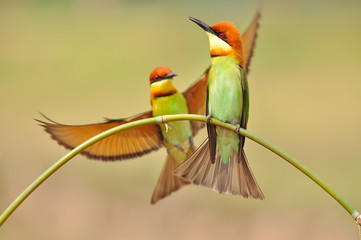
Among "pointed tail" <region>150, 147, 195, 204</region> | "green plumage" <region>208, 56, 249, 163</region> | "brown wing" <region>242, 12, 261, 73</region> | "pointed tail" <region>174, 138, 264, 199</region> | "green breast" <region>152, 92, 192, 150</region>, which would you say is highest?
"brown wing" <region>242, 12, 261, 73</region>

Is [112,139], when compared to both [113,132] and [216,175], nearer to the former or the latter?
[216,175]

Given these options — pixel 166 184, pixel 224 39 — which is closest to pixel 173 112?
pixel 166 184

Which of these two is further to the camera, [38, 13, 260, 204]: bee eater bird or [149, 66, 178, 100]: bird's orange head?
[149, 66, 178, 100]: bird's orange head

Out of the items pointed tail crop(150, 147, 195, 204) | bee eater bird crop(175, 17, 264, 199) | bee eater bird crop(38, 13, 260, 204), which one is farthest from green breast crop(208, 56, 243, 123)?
pointed tail crop(150, 147, 195, 204)

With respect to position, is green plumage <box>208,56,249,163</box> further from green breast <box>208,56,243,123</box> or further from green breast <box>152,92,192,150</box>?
green breast <box>152,92,192,150</box>

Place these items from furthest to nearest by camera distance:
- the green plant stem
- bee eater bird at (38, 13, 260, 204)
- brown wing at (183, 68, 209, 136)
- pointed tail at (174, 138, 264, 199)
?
brown wing at (183, 68, 209, 136)
bee eater bird at (38, 13, 260, 204)
pointed tail at (174, 138, 264, 199)
the green plant stem

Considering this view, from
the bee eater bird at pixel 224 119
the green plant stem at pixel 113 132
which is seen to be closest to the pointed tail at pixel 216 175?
the bee eater bird at pixel 224 119

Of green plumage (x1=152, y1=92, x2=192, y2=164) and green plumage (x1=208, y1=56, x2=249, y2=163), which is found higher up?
green plumage (x1=208, y1=56, x2=249, y2=163)

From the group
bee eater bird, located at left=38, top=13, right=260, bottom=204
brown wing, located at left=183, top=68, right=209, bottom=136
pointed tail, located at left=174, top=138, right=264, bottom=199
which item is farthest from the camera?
brown wing, located at left=183, top=68, right=209, bottom=136

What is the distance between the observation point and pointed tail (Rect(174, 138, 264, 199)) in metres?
1.05

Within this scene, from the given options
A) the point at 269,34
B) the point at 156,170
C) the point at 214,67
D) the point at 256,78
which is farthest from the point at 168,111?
the point at 269,34

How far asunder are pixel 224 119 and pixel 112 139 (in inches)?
12.2

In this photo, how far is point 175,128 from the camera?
4.51 ft

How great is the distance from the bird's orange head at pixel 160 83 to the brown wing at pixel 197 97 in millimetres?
48
